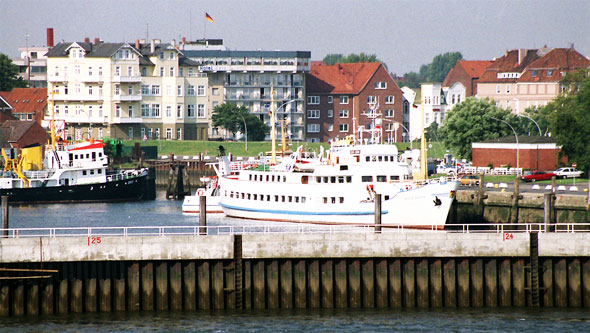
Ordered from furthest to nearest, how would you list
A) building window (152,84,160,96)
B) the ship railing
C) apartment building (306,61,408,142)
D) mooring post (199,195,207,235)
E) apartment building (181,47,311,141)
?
1. apartment building (306,61,408,142)
2. apartment building (181,47,311,141)
3. building window (152,84,160,96)
4. mooring post (199,195,207,235)
5. the ship railing

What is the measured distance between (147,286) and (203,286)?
8.22 ft

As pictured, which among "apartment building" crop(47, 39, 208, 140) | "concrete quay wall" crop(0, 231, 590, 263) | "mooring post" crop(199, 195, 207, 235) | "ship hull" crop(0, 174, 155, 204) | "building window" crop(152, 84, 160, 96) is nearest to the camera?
"concrete quay wall" crop(0, 231, 590, 263)

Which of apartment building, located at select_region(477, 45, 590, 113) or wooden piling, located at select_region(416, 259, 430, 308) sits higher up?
apartment building, located at select_region(477, 45, 590, 113)

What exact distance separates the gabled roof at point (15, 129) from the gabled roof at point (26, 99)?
3643 centimetres

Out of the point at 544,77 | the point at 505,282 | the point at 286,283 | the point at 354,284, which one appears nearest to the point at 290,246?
the point at 286,283

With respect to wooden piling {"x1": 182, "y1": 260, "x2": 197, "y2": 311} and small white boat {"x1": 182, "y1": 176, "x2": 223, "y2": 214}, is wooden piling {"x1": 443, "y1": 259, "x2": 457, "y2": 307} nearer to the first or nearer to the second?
wooden piling {"x1": 182, "y1": 260, "x2": 197, "y2": 311}

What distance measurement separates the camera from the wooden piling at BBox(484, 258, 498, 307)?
163 ft

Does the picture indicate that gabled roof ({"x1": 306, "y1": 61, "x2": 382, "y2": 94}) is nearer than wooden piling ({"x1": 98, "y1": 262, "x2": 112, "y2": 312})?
No

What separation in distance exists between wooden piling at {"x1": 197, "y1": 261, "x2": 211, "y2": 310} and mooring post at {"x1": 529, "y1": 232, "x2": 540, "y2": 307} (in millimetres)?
14787

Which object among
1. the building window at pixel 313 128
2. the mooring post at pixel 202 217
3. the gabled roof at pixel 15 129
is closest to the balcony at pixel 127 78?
the gabled roof at pixel 15 129

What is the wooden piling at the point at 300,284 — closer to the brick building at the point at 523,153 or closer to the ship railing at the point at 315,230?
the ship railing at the point at 315,230

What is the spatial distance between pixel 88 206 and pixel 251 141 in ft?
209

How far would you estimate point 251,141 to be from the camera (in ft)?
560

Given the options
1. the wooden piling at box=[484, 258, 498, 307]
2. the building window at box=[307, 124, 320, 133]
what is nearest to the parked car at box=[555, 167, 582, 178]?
the wooden piling at box=[484, 258, 498, 307]
